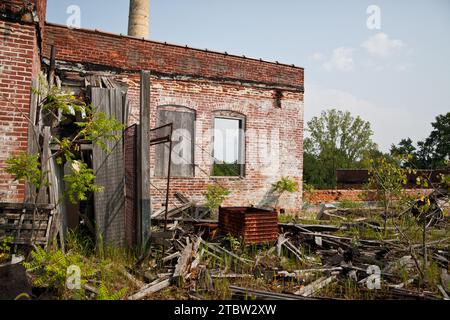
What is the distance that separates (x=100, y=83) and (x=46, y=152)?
1.94 meters

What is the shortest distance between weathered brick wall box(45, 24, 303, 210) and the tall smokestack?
4022mm

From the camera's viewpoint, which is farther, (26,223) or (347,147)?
(347,147)

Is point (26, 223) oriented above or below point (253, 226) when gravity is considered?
above

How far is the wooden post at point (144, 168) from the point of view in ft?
16.2

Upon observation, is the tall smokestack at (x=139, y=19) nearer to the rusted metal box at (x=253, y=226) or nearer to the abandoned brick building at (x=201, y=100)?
the abandoned brick building at (x=201, y=100)

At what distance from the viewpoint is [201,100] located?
10.3 m

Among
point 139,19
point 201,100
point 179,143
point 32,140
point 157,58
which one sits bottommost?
point 32,140

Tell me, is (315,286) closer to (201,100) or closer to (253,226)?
(253,226)

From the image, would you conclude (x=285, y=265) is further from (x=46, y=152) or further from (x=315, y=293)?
(x=46, y=152)

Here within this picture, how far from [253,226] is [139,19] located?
10772 mm

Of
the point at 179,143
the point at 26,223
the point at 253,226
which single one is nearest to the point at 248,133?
the point at 179,143

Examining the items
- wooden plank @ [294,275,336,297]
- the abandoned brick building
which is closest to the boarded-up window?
the abandoned brick building

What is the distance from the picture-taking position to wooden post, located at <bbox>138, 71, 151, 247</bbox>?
495 centimetres

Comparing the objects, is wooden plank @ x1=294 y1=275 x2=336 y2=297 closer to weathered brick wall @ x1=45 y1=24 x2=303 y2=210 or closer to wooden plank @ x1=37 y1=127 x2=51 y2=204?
wooden plank @ x1=37 y1=127 x2=51 y2=204
